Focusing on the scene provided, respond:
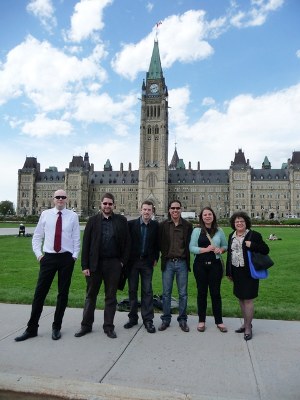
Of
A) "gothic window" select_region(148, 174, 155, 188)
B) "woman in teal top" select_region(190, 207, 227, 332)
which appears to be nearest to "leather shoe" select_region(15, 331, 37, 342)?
"woman in teal top" select_region(190, 207, 227, 332)

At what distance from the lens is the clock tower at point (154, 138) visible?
108 metres

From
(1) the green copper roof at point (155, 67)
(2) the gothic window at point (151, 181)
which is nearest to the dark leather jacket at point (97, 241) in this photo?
(2) the gothic window at point (151, 181)

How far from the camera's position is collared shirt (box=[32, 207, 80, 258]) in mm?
5902

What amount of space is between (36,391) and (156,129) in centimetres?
10730

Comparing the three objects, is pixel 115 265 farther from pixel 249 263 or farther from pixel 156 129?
pixel 156 129

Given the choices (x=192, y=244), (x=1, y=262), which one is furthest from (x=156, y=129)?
(x=192, y=244)

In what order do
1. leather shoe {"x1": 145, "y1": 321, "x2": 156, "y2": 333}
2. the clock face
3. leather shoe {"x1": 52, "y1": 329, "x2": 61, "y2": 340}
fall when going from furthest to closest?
the clock face < leather shoe {"x1": 145, "y1": 321, "x2": 156, "y2": 333} < leather shoe {"x1": 52, "y1": 329, "x2": 61, "y2": 340}

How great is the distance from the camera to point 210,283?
20.4 feet

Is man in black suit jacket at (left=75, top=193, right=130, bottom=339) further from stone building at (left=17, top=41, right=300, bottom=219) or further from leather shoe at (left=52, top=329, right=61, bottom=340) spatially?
stone building at (left=17, top=41, right=300, bottom=219)

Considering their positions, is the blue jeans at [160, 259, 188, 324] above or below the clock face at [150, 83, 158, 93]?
below

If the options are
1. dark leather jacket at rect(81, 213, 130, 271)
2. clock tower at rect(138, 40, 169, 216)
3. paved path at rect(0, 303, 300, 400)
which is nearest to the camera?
paved path at rect(0, 303, 300, 400)

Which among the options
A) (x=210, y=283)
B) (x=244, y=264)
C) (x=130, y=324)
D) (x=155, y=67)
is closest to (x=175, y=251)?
(x=210, y=283)

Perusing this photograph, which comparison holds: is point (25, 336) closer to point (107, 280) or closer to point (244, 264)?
point (107, 280)

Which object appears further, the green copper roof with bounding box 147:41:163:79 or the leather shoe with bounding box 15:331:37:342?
the green copper roof with bounding box 147:41:163:79
